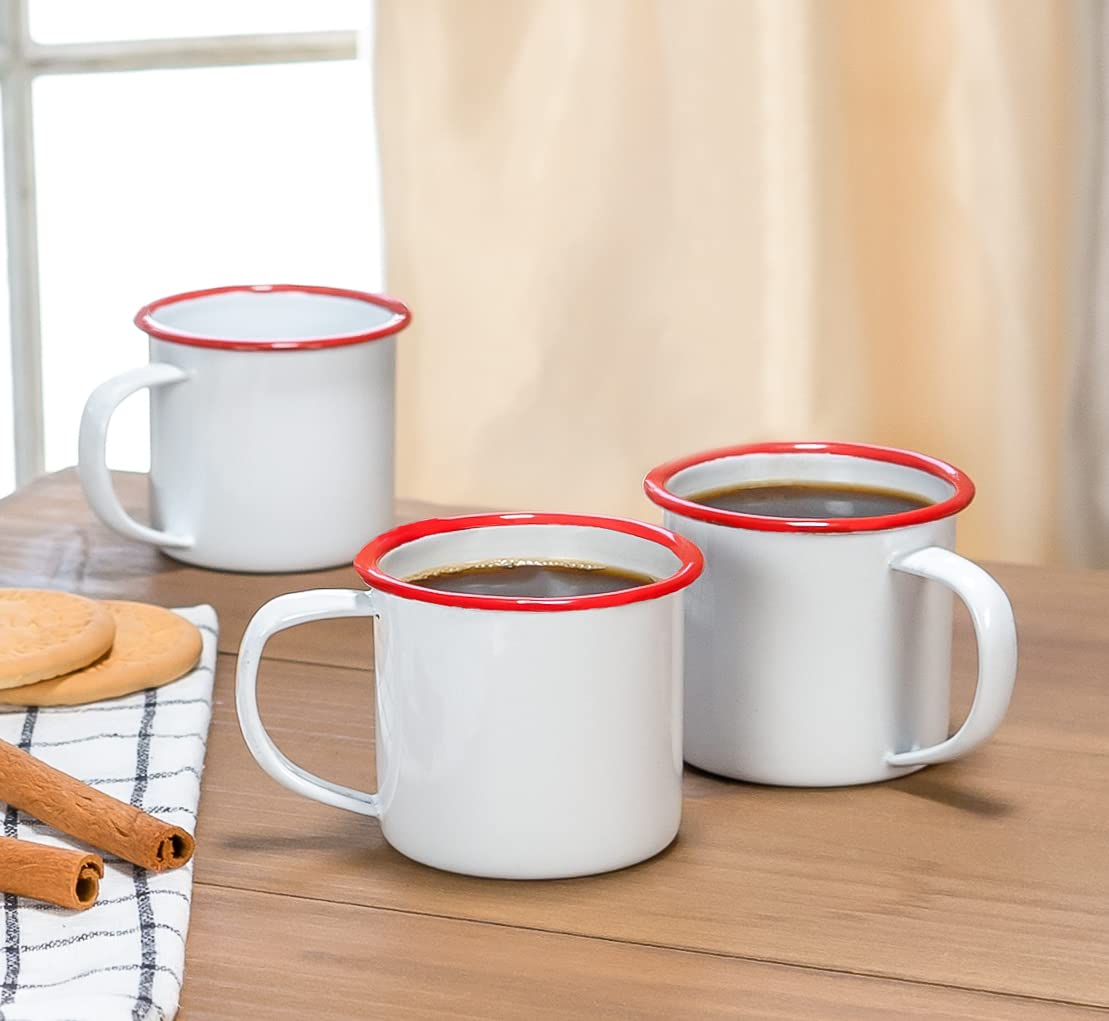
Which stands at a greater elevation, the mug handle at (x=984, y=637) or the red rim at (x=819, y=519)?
the red rim at (x=819, y=519)

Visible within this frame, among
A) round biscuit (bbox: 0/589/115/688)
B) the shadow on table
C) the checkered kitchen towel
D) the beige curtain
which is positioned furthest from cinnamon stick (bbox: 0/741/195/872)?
the beige curtain

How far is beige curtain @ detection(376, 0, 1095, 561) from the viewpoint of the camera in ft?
4.40

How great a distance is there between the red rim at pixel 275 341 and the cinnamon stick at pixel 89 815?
35cm

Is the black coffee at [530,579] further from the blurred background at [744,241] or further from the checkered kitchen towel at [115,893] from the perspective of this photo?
the blurred background at [744,241]

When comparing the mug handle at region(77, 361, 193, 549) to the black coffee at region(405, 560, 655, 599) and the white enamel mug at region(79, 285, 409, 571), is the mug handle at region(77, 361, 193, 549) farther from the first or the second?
the black coffee at region(405, 560, 655, 599)

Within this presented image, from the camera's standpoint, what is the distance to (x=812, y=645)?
28.8 inches

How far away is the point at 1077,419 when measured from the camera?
1.38 meters

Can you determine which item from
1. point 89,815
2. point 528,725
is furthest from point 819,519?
point 89,815

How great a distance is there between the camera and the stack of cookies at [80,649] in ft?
2.64

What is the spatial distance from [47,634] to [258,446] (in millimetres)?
206

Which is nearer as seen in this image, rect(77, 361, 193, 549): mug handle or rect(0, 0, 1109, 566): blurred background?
rect(77, 361, 193, 549): mug handle

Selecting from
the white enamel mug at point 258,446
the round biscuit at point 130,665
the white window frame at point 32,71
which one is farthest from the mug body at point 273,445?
the white window frame at point 32,71

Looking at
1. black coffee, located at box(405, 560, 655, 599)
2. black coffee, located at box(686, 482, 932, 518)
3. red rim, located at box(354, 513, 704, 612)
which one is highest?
red rim, located at box(354, 513, 704, 612)

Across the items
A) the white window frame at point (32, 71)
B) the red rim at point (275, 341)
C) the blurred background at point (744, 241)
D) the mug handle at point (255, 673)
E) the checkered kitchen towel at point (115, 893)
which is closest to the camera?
the checkered kitchen towel at point (115, 893)
